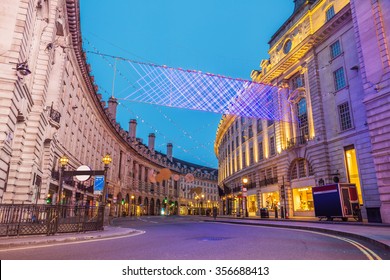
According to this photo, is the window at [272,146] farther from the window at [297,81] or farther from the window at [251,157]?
the window at [297,81]

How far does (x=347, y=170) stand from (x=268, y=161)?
40.4 feet

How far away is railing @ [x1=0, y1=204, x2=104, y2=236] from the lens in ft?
37.2

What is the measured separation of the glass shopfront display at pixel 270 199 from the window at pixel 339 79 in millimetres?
15049

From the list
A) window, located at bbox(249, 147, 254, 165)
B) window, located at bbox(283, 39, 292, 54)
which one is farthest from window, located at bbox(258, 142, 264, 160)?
window, located at bbox(283, 39, 292, 54)

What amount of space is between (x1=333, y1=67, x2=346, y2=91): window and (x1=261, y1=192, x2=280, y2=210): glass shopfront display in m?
15.0

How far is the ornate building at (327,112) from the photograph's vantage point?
20.1 m

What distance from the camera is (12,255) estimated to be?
7.30m

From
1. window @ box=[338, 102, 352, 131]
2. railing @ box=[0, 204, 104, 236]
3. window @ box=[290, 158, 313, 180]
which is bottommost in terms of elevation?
railing @ box=[0, 204, 104, 236]

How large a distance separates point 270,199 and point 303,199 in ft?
21.5

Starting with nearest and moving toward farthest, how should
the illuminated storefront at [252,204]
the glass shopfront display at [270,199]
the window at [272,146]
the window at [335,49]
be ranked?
1. the window at [335,49]
2. the glass shopfront display at [270,199]
3. the window at [272,146]
4. the illuminated storefront at [252,204]

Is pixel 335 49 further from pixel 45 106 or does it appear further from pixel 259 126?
pixel 45 106

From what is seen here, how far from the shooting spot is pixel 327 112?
1137 inches

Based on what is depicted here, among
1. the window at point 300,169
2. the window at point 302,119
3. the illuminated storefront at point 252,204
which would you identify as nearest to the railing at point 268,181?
the window at point 300,169

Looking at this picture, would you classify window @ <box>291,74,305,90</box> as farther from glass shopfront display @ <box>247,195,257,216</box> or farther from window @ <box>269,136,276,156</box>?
glass shopfront display @ <box>247,195,257,216</box>
